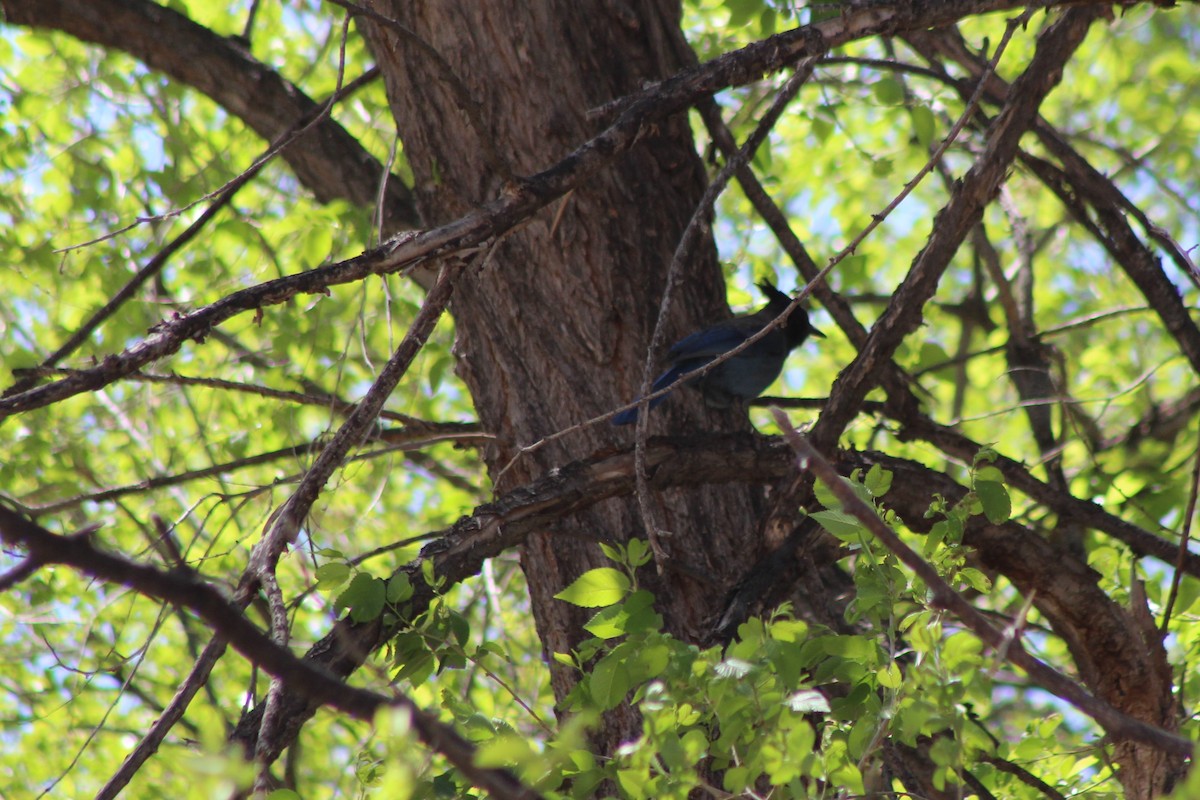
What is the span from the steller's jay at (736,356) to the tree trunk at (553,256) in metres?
0.24

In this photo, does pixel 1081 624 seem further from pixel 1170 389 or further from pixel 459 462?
pixel 1170 389

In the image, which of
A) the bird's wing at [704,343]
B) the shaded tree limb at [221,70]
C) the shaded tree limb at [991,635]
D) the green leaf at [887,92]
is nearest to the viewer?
the shaded tree limb at [991,635]

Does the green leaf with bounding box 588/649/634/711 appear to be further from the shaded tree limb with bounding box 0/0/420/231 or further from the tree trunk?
the shaded tree limb with bounding box 0/0/420/231

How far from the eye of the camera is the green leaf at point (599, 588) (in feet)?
6.63

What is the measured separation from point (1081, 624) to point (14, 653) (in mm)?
4886

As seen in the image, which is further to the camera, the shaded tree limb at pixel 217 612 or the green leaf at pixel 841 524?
the green leaf at pixel 841 524

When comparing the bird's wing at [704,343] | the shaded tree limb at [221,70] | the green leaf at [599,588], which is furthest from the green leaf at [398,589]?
the shaded tree limb at [221,70]

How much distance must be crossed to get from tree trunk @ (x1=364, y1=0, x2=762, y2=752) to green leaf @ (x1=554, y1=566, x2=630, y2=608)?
0.87 meters

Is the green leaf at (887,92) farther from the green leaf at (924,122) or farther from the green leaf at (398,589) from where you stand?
the green leaf at (398,589)

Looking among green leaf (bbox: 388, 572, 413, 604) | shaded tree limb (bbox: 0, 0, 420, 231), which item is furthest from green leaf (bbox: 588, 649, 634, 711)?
shaded tree limb (bbox: 0, 0, 420, 231)

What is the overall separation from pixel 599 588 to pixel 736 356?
8.78 feet

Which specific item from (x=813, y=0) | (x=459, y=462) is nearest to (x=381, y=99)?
(x=459, y=462)

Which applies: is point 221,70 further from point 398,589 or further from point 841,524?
point 841,524

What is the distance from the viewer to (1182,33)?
7.98 metres
